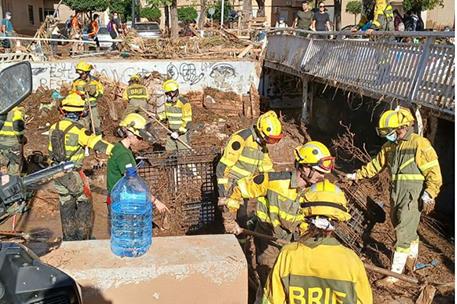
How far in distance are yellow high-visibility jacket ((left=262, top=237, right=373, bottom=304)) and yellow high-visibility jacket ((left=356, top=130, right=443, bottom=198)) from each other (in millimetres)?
3011

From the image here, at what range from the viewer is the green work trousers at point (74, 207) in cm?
614

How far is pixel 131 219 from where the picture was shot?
3.58 m

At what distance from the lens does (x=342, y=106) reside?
13461 millimetres

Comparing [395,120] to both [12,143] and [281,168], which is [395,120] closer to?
[281,168]

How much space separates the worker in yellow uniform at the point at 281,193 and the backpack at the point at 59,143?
7.91ft

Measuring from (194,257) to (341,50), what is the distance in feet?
24.5

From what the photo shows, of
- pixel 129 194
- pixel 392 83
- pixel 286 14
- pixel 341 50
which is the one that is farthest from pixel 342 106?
pixel 286 14

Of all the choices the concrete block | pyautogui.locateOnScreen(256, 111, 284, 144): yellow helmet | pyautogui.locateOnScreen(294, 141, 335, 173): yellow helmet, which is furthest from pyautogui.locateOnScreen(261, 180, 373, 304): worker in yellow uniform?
pyautogui.locateOnScreen(256, 111, 284, 144): yellow helmet

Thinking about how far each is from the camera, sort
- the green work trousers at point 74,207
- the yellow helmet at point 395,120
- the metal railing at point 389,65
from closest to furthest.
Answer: the yellow helmet at point 395,120
the green work trousers at point 74,207
the metal railing at point 389,65

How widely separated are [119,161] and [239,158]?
1326mm

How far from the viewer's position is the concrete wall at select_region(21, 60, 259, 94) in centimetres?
1548

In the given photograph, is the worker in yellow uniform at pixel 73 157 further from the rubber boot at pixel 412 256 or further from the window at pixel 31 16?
the window at pixel 31 16

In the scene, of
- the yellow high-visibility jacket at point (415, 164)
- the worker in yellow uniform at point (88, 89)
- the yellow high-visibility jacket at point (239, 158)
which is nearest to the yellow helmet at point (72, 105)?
the yellow high-visibility jacket at point (239, 158)

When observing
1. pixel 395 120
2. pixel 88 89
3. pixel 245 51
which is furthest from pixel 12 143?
pixel 245 51
